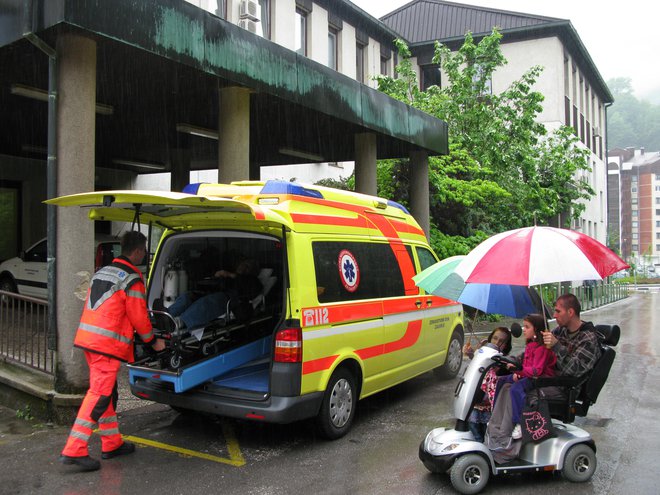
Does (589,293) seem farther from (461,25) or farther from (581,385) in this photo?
(581,385)

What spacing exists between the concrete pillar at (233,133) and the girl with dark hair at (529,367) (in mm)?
4722

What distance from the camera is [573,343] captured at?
4562mm

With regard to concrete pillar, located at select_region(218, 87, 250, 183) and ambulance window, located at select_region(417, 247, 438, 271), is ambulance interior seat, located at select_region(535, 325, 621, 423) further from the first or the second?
concrete pillar, located at select_region(218, 87, 250, 183)

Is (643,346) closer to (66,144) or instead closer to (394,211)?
(394,211)

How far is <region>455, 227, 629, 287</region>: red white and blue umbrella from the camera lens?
409 cm

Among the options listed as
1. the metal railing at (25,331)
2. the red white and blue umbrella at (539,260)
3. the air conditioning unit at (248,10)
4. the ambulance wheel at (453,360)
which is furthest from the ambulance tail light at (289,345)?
the air conditioning unit at (248,10)

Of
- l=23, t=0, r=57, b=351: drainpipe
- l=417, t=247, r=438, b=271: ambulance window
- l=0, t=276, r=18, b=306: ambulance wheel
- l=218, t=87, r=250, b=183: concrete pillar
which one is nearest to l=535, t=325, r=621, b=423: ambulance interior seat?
l=417, t=247, r=438, b=271: ambulance window

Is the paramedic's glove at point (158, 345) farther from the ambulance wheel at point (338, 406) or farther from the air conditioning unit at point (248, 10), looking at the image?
the air conditioning unit at point (248, 10)

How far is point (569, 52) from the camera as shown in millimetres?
27625

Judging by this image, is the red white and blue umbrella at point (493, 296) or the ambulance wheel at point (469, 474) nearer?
the ambulance wheel at point (469, 474)

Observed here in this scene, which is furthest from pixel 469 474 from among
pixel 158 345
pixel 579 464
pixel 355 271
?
pixel 158 345

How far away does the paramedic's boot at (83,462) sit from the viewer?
4.71 m

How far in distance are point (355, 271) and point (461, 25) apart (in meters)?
24.8

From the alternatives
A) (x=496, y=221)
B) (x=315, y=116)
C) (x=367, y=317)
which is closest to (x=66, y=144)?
(x=367, y=317)
